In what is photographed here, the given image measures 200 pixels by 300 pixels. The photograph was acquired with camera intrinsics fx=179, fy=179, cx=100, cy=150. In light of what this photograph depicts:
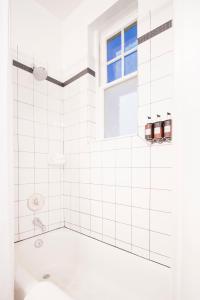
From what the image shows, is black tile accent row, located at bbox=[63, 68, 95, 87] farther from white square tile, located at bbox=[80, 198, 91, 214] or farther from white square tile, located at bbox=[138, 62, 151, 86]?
white square tile, located at bbox=[80, 198, 91, 214]

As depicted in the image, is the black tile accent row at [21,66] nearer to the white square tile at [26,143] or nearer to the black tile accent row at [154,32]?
the white square tile at [26,143]

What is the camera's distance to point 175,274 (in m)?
0.44

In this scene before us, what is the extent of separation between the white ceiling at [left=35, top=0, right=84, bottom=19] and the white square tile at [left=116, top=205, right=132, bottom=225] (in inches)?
80.9

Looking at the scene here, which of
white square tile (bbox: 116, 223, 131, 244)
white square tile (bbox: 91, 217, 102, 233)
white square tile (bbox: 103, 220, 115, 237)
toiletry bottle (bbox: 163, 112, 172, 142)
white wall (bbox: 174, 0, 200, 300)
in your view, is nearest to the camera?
white wall (bbox: 174, 0, 200, 300)

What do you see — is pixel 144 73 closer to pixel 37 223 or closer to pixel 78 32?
pixel 78 32

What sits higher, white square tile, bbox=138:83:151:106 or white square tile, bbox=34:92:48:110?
white square tile, bbox=34:92:48:110

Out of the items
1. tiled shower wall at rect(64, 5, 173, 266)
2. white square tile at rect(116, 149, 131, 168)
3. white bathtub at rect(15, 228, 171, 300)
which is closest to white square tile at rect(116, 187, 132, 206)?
tiled shower wall at rect(64, 5, 173, 266)

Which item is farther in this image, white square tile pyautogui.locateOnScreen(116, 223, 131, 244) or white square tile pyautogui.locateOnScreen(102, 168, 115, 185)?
white square tile pyautogui.locateOnScreen(102, 168, 115, 185)

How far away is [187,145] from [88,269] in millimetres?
1697

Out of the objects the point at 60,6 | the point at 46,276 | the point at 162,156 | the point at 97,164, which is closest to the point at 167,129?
the point at 162,156

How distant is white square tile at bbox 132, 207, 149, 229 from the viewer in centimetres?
134

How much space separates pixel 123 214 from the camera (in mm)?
1481

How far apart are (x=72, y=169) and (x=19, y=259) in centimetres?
91

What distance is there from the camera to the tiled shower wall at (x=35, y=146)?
165 centimetres
